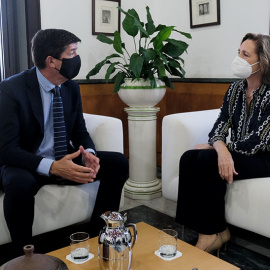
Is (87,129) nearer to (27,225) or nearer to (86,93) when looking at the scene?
(27,225)

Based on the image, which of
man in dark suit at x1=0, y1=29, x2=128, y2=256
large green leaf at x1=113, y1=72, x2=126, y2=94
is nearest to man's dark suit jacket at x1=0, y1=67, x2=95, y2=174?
man in dark suit at x1=0, y1=29, x2=128, y2=256

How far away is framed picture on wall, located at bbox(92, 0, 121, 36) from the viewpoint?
10.6ft

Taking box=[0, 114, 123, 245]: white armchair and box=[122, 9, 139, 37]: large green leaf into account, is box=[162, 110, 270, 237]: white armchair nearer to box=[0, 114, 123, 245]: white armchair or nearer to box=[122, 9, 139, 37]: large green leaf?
box=[0, 114, 123, 245]: white armchair

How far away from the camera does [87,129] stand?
7.45ft

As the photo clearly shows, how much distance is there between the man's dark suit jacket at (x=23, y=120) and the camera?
69.2 inches

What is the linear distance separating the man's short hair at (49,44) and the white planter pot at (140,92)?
0.98 meters

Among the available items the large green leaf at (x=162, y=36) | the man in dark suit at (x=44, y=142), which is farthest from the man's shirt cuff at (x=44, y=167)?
the large green leaf at (x=162, y=36)

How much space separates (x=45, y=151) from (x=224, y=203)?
0.96 meters

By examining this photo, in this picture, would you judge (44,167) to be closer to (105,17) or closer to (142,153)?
(142,153)

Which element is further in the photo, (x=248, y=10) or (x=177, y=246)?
(x=248, y=10)

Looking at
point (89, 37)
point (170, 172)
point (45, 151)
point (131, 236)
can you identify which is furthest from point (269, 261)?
point (89, 37)

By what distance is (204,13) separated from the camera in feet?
10.5

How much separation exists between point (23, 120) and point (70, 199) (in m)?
0.47

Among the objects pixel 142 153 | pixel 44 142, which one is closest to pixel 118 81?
pixel 142 153
